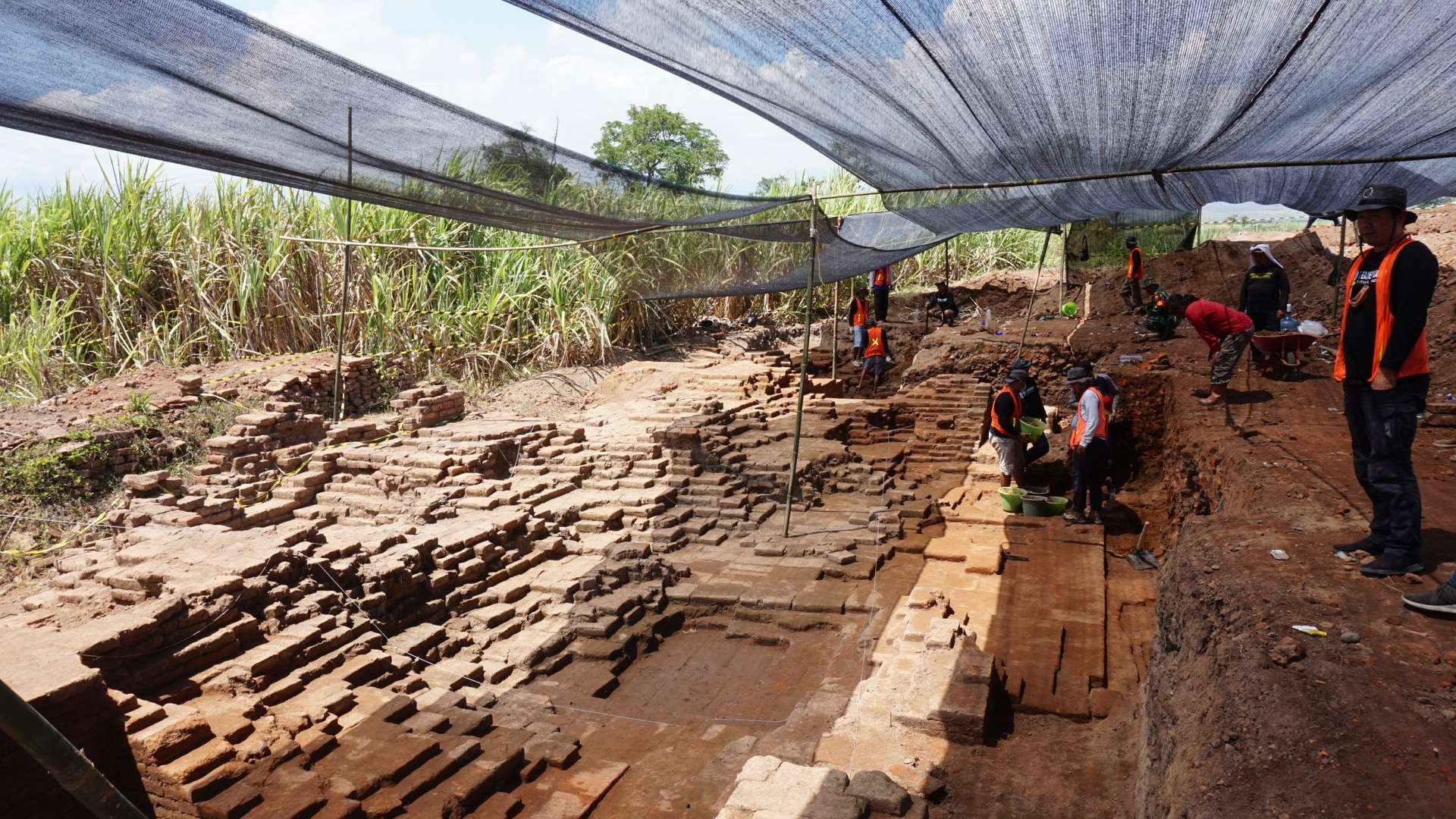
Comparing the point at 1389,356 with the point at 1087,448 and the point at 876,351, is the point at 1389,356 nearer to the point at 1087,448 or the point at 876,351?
the point at 1087,448

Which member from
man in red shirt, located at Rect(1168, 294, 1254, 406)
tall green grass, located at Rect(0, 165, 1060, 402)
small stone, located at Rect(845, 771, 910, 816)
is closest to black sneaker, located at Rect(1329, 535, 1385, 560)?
small stone, located at Rect(845, 771, 910, 816)

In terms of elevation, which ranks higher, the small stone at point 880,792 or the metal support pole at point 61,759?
the metal support pole at point 61,759

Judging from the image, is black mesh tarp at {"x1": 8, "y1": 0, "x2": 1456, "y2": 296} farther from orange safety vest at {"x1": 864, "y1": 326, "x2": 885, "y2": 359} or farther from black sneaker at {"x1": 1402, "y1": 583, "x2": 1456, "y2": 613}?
orange safety vest at {"x1": 864, "y1": 326, "x2": 885, "y2": 359}

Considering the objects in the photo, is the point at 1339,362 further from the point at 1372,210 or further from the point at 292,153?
the point at 292,153

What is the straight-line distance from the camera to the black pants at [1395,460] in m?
3.44

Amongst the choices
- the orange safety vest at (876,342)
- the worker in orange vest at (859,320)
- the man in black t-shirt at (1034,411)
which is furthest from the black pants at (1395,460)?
the worker in orange vest at (859,320)

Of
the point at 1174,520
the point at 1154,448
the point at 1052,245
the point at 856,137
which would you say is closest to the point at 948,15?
the point at 856,137

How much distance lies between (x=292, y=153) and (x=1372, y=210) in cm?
506

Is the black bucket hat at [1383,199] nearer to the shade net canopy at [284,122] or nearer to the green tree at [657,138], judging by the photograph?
the shade net canopy at [284,122]

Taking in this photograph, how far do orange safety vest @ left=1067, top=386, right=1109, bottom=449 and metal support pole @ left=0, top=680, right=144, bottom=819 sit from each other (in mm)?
7529

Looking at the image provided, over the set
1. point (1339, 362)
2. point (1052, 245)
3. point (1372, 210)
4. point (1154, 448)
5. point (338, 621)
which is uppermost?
point (1052, 245)

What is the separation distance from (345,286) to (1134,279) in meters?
12.1

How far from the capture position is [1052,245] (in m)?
20.9

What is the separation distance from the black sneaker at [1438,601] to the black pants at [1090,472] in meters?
4.64
